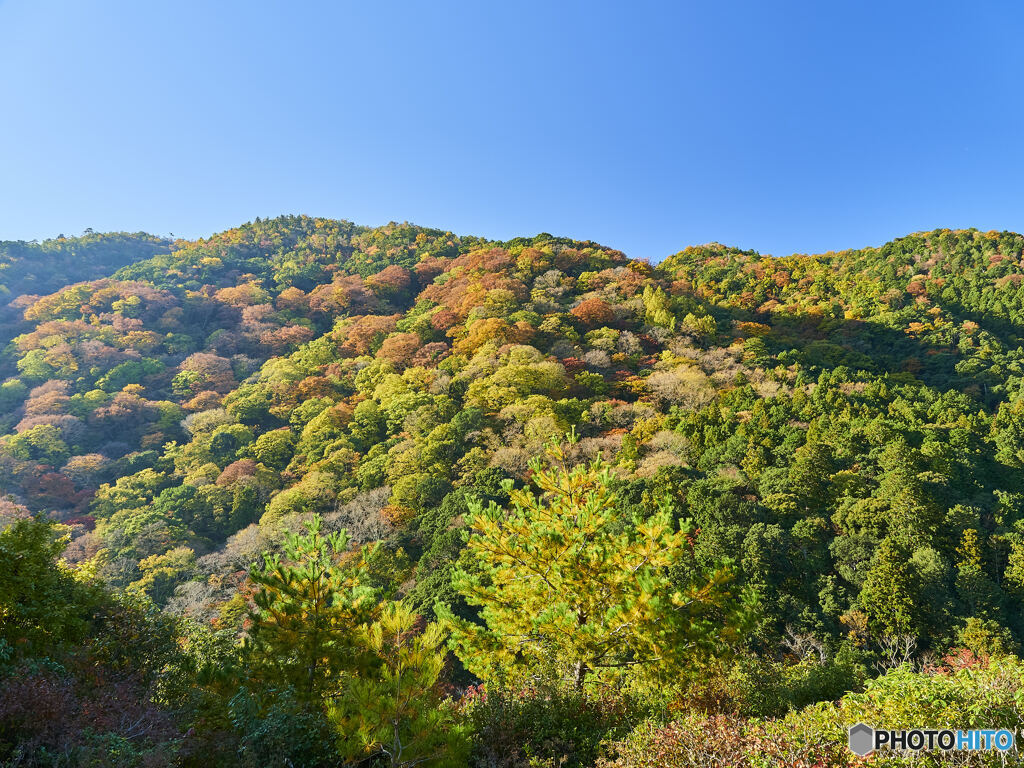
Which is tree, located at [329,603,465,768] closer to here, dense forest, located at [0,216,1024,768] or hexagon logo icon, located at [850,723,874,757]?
dense forest, located at [0,216,1024,768]

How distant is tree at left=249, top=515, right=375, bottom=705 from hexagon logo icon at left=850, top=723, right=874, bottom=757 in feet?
19.9

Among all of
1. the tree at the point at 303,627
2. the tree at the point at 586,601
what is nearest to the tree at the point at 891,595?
the tree at the point at 586,601

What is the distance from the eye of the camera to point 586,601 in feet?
25.0

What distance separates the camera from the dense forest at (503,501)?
5.48 m

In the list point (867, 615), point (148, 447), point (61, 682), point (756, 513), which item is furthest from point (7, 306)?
point (867, 615)

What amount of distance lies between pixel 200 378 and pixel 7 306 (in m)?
27.3

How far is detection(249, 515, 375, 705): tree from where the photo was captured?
6.84 meters

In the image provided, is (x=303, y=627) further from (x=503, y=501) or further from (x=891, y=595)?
(x=891, y=595)

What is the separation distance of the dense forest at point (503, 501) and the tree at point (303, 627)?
46 millimetres

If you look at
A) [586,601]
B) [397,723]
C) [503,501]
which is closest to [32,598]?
[397,723]

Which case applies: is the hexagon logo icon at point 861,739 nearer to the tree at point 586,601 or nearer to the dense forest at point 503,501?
the dense forest at point 503,501

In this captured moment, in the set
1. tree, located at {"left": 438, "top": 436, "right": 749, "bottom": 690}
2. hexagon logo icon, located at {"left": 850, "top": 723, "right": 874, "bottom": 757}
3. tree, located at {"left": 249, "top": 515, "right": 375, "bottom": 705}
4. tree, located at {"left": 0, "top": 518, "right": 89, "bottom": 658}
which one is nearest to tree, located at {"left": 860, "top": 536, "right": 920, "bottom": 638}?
tree, located at {"left": 438, "top": 436, "right": 749, "bottom": 690}

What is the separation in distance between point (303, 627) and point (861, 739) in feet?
22.4

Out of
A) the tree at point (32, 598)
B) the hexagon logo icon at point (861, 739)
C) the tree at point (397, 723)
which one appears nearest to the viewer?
the hexagon logo icon at point (861, 739)
